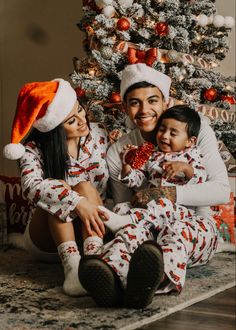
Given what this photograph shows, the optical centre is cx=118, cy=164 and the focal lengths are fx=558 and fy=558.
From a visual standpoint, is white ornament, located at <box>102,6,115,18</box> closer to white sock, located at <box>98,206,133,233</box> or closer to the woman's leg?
the woman's leg

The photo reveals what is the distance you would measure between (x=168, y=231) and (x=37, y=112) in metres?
0.60

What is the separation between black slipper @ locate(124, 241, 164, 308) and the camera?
1508 mm

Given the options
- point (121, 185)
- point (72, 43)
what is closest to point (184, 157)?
point (121, 185)

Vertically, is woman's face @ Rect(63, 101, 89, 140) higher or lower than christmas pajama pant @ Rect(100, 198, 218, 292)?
higher

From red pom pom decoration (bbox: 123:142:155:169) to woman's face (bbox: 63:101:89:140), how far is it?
18cm

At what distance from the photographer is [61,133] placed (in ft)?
6.57

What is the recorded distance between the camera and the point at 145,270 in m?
1.51

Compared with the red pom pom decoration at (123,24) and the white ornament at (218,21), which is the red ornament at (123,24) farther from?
the white ornament at (218,21)

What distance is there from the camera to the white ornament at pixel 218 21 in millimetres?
3076

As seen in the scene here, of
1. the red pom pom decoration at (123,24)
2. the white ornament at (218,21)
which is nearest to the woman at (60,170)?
the red pom pom decoration at (123,24)

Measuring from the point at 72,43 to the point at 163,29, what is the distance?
143cm

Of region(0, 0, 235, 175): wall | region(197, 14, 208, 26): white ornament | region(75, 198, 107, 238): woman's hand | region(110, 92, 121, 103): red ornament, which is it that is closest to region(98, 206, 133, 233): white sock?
region(75, 198, 107, 238): woman's hand

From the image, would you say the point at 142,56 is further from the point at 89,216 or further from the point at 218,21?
the point at 89,216

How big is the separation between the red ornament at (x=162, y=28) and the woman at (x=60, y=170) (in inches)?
35.0
